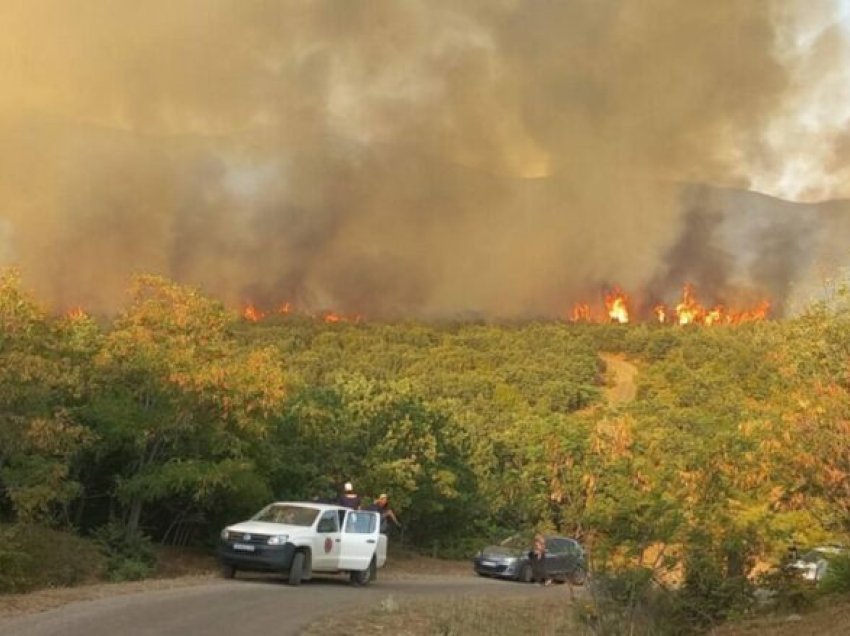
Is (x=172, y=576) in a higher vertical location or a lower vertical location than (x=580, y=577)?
lower

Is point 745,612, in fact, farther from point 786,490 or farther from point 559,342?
point 559,342

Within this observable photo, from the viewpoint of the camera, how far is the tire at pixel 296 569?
839 inches

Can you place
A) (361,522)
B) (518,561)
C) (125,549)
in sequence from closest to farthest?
(361,522), (125,549), (518,561)

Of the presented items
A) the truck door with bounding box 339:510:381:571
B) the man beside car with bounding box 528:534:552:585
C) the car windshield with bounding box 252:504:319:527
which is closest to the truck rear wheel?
the truck door with bounding box 339:510:381:571

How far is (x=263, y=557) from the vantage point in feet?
69.0

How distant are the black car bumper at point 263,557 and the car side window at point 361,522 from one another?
84.3 inches

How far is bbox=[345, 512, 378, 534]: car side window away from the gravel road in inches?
50.3

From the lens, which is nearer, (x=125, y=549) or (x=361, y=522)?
(x=361, y=522)

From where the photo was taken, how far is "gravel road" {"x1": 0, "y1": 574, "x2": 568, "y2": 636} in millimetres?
12984

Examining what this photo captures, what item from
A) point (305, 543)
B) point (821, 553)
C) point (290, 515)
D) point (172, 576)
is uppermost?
point (290, 515)

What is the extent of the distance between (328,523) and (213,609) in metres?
6.94

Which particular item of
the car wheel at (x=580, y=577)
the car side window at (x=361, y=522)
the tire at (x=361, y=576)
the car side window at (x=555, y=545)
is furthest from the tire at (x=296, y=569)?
the car side window at (x=555, y=545)

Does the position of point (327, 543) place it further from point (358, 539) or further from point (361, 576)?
point (361, 576)

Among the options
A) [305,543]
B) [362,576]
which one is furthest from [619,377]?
[305,543]
